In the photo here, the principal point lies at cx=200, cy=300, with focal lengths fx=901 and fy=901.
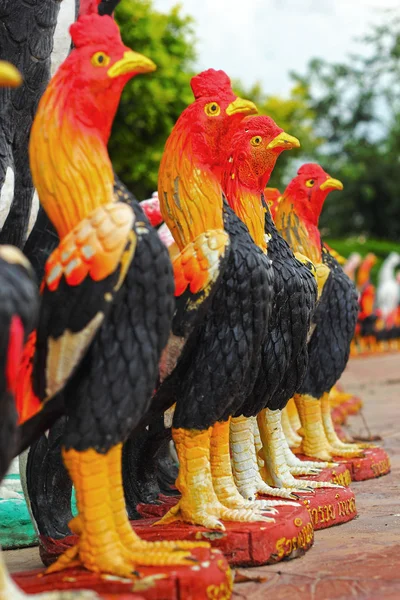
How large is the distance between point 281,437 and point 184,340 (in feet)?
3.86

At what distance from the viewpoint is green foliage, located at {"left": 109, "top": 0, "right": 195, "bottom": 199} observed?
14.3 meters

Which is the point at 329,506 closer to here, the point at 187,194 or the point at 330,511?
the point at 330,511

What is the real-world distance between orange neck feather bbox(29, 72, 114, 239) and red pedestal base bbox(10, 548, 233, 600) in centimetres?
100

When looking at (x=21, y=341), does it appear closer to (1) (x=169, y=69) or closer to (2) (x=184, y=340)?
(2) (x=184, y=340)

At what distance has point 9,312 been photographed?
2.05 metres

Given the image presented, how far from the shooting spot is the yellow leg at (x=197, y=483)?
3135 mm

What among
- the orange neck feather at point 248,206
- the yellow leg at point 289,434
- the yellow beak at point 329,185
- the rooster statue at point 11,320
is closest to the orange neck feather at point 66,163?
the rooster statue at point 11,320

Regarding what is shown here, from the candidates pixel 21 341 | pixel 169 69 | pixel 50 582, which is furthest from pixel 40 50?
pixel 169 69

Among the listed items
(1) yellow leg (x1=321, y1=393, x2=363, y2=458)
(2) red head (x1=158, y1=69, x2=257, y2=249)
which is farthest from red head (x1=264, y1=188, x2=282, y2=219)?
(2) red head (x1=158, y1=69, x2=257, y2=249)

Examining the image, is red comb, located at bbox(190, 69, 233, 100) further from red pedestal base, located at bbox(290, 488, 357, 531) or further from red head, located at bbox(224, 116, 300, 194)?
red pedestal base, located at bbox(290, 488, 357, 531)

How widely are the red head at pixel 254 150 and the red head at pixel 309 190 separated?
1.10 m

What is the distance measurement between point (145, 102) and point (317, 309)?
32.9 ft

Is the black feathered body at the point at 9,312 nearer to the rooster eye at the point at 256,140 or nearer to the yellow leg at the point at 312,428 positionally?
the rooster eye at the point at 256,140

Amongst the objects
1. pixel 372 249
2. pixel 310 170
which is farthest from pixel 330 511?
pixel 372 249
